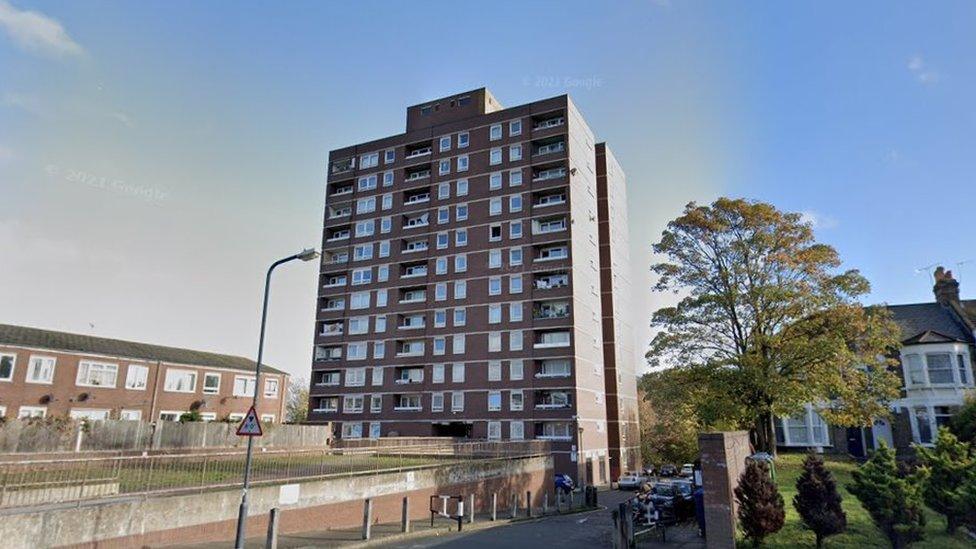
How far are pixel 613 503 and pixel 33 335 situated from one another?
40411 millimetres

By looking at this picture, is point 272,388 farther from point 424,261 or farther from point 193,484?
point 193,484

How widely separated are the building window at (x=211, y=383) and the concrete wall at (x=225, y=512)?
102 ft

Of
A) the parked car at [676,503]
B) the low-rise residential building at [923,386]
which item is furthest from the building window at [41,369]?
the low-rise residential building at [923,386]

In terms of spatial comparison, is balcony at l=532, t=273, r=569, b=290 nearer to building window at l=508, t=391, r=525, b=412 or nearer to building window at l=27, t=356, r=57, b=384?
building window at l=508, t=391, r=525, b=412

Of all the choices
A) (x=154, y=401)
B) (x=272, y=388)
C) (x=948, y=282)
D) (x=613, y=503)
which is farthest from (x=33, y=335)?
(x=948, y=282)

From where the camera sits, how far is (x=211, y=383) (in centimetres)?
4716

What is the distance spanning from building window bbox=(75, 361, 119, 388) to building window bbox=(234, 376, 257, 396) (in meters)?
10.4

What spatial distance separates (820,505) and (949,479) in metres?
5.58

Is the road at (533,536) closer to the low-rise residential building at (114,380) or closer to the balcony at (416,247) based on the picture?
the low-rise residential building at (114,380)

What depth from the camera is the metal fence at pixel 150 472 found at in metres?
12.1

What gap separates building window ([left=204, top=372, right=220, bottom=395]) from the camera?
46562 mm

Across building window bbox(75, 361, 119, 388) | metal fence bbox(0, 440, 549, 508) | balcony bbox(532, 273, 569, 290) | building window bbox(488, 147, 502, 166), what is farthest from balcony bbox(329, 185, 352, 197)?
metal fence bbox(0, 440, 549, 508)

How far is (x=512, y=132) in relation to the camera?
2211 inches

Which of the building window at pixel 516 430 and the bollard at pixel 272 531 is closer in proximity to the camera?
the bollard at pixel 272 531
